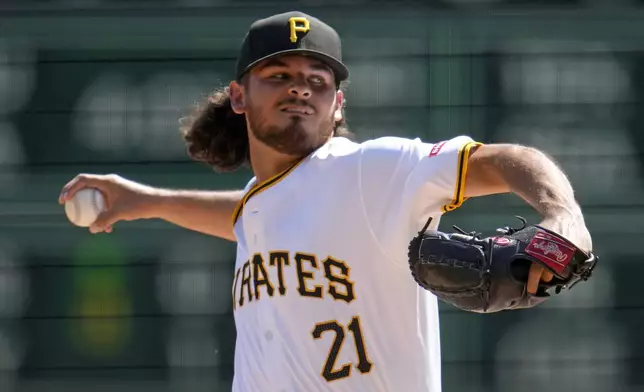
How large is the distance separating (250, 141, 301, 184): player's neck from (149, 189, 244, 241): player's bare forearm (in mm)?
471

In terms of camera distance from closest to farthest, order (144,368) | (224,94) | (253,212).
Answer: (253,212) → (224,94) → (144,368)

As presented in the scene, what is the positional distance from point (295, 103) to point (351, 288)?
51 cm

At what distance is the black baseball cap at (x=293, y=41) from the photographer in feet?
10.5

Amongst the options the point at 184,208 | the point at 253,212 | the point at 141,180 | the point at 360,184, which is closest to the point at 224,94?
the point at 184,208

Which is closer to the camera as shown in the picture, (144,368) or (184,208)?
(184,208)

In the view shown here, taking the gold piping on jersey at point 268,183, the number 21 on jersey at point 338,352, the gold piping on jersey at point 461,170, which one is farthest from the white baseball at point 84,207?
the gold piping on jersey at point 461,170

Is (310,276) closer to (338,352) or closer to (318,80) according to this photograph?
(338,352)

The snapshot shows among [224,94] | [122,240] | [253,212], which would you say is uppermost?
[224,94]

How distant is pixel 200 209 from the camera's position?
3961mm

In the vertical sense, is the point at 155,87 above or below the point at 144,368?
above

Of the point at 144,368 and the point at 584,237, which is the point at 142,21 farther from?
the point at 584,237

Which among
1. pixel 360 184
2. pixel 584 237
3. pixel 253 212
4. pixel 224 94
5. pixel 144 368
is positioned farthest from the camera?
pixel 144 368

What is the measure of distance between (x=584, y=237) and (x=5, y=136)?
12.4ft

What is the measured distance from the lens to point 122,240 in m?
5.57
